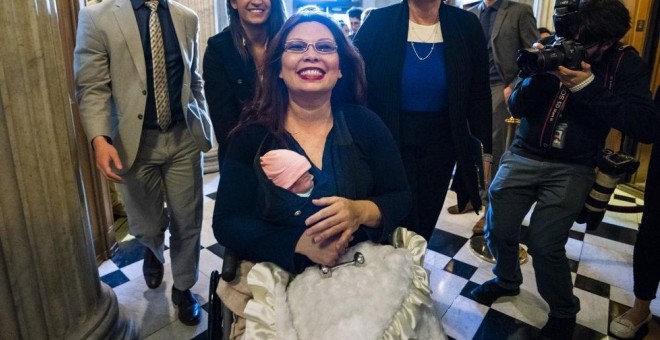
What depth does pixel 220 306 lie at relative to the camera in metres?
1.34

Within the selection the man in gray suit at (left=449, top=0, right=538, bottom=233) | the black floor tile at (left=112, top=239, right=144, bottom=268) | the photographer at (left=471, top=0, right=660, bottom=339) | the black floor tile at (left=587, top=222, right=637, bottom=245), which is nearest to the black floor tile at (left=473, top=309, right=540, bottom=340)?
the photographer at (left=471, top=0, right=660, bottom=339)

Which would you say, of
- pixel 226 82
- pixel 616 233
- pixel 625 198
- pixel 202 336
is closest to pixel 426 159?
pixel 226 82

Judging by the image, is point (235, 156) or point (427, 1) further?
point (427, 1)

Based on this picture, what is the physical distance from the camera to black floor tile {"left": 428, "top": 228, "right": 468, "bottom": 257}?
276 cm

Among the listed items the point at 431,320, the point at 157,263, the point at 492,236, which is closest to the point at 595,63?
the point at 492,236

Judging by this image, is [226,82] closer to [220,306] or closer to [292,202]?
[292,202]

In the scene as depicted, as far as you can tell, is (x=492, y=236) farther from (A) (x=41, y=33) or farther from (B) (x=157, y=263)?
(A) (x=41, y=33)

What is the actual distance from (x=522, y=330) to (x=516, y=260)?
31 centimetres

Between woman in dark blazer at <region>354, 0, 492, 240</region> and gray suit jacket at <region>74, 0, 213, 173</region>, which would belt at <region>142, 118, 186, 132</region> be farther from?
woman in dark blazer at <region>354, 0, 492, 240</region>

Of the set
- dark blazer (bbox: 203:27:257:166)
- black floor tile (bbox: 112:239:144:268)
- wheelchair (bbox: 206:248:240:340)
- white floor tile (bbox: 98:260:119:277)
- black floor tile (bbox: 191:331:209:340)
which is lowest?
black floor tile (bbox: 112:239:144:268)

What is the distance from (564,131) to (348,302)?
A: 1184 millimetres

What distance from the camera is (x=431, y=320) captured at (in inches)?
45.6

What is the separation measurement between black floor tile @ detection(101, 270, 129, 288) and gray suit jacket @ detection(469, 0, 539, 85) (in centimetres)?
263

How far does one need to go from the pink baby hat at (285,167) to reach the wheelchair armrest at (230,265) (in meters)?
0.23
